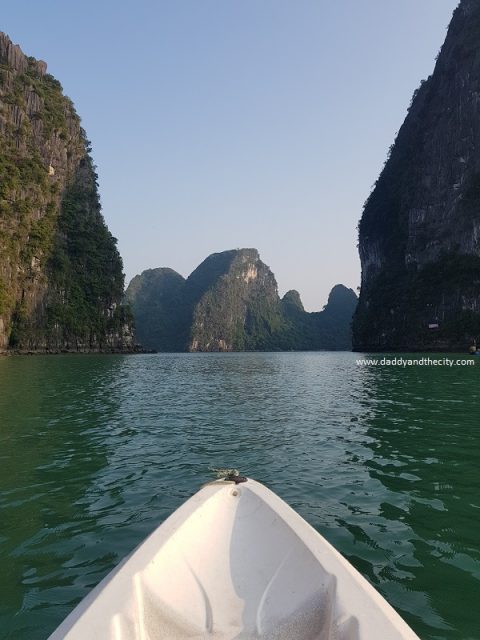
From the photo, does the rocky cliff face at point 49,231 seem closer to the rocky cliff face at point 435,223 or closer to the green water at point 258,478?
the green water at point 258,478

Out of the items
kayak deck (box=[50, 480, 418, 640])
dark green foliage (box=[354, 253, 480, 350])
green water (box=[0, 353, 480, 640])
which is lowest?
green water (box=[0, 353, 480, 640])

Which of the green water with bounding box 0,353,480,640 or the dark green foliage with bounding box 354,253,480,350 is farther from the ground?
the dark green foliage with bounding box 354,253,480,350

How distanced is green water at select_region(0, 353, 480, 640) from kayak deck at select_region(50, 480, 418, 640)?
95cm

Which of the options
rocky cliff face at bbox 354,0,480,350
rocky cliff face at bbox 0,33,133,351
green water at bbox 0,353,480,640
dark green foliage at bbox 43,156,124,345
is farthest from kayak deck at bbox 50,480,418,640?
dark green foliage at bbox 43,156,124,345

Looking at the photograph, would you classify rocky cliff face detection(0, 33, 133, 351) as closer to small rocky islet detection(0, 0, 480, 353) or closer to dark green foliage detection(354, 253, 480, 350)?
small rocky islet detection(0, 0, 480, 353)

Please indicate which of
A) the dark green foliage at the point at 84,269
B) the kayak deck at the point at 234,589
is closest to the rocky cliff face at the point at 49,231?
the dark green foliage at the point at 84,269

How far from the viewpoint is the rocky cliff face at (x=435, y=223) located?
3423 inches

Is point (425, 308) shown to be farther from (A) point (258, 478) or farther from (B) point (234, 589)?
(B) point (234, 589)

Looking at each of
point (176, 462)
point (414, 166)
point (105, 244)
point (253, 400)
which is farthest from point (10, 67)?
point (176, 462)

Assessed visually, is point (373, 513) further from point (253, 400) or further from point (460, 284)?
point (460, 284)

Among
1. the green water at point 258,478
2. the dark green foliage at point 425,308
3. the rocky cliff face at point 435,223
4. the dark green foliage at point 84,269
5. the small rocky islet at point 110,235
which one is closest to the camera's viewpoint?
the green water at point 258,478

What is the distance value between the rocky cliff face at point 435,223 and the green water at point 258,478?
240ft

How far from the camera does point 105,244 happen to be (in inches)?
4264

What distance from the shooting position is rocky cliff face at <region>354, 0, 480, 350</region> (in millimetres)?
86938
